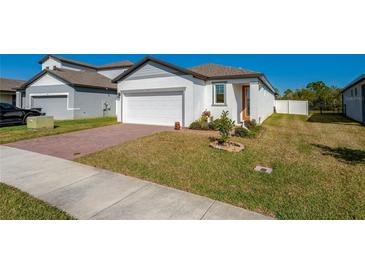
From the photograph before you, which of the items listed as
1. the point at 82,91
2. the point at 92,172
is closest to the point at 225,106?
the point at 92,172

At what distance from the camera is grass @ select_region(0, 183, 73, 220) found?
3.44 m

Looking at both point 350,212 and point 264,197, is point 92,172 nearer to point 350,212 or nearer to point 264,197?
point 264,197

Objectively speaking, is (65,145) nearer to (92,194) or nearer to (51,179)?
(51,179)

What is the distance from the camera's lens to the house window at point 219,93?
1340 centimetres

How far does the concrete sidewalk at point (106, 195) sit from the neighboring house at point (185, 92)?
27.7ft

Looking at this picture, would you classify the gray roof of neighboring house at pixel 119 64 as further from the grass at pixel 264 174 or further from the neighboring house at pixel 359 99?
the neighboring house at pixel 359 99

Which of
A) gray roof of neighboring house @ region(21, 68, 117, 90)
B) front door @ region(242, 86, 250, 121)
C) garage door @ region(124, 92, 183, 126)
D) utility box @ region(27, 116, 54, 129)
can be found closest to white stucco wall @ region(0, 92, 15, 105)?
gray roof of neighboring house @ region(21, 68, 117, 90)

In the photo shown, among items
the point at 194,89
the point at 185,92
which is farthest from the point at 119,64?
the point at 194,89

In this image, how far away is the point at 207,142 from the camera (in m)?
8.91

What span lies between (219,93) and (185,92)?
7.53 ft

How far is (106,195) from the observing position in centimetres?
426

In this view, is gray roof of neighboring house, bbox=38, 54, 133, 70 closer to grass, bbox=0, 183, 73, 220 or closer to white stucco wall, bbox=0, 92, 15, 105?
white stucco wall, bbox=0, 92, 15, 105

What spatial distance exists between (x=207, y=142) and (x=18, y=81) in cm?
3284
